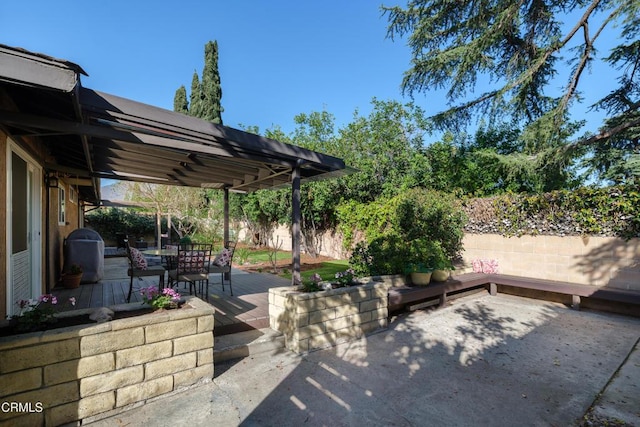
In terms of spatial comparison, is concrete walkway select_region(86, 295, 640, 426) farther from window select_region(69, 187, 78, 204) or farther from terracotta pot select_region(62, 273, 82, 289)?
window select_region(69, 187, 78, 204)

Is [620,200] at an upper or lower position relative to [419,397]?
upper

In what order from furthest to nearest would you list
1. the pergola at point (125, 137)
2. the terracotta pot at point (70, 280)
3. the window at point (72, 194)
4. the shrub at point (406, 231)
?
the window at point (72, 194), the terracotta pot at point (70, 280), the shrub at point (406, 231), the pergola at point (125, 137)

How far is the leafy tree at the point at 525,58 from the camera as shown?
282 inches

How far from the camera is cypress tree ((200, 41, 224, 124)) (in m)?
23.5

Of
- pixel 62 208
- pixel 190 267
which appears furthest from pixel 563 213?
pixel 62 208

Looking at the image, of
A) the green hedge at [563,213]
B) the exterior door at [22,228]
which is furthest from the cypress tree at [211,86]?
the green hedge at [563,213]

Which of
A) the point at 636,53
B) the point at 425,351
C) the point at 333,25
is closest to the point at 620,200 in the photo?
the point at 636,53

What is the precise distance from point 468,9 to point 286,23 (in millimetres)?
5713

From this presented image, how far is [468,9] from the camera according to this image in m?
8.89

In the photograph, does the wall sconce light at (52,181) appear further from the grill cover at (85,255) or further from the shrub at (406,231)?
the shrub at (406,231)

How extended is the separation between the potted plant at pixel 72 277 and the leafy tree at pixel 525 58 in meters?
10.7

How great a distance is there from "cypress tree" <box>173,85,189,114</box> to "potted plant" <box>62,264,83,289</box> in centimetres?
2246

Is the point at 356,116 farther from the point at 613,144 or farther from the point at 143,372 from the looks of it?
the point at 143,372

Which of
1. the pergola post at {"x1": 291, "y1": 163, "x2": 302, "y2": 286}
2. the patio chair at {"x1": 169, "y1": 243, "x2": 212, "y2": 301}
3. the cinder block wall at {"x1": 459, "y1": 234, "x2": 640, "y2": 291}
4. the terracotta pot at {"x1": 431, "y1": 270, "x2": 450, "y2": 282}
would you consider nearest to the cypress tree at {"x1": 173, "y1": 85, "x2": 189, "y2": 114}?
the patio chair at {"x1": 169, "y1": 243, "x2": 212, "y2": 301}
